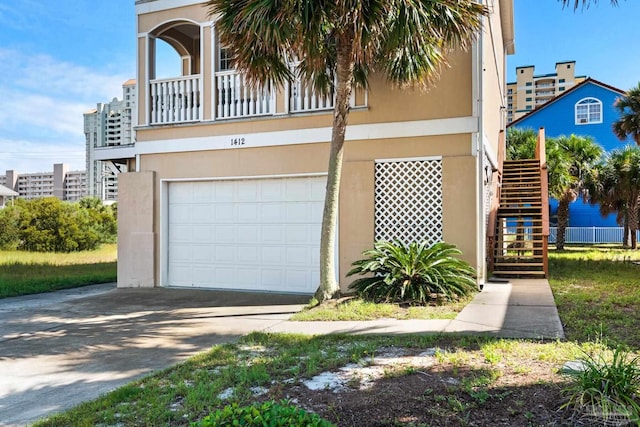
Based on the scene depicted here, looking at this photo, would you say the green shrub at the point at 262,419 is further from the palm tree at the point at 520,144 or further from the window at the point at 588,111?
the window at the point at 588,111

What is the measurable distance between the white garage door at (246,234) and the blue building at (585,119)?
23.9 metres

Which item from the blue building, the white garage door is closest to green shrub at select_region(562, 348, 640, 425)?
the white garage door

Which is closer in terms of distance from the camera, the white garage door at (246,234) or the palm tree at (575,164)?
the white garage door at (246,234)

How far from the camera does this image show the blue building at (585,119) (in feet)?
99.0

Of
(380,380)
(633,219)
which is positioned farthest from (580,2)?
(633,219)

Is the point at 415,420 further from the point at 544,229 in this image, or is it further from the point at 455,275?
the point at 544,229

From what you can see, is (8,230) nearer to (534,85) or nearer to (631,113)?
(631,113)

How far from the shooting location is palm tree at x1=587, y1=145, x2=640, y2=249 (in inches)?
847

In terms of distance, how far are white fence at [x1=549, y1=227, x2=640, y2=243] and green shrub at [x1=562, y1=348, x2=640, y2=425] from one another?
28.1 metres

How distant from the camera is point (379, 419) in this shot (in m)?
3.65

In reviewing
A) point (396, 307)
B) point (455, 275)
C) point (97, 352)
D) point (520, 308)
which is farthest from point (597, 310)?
point (97, 352)

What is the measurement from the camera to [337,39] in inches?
317

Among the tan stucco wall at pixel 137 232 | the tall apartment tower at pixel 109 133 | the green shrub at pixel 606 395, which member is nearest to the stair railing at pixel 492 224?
the tan stucco wall at pixel 137 232

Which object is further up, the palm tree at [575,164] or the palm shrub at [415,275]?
the palm tree at [575,164]
